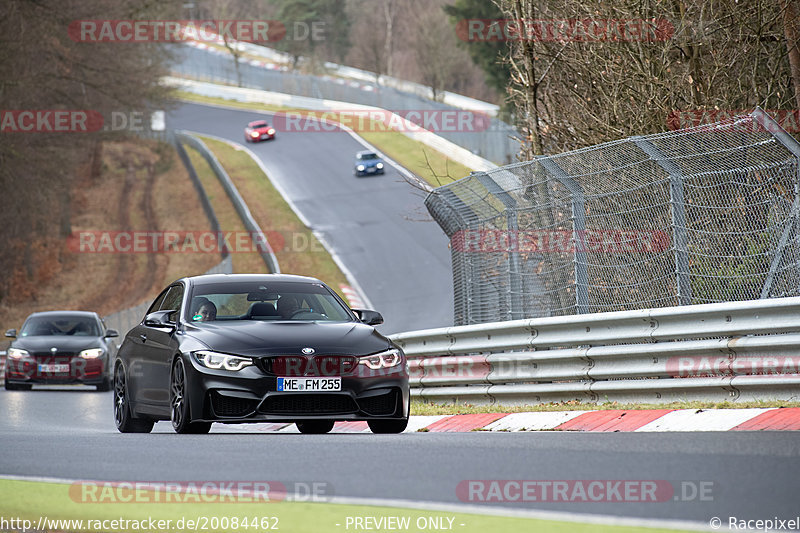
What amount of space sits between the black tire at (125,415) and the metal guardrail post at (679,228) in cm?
501

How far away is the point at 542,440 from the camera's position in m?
9.25

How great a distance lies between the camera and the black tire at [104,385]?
78.1 ft

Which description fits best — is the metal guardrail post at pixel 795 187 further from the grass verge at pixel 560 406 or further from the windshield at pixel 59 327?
the windshield at pixel 59 327

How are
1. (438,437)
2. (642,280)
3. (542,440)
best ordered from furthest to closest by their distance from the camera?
(642,280)
(438,437)
(542,440)

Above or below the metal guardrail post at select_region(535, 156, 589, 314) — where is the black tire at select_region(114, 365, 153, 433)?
below

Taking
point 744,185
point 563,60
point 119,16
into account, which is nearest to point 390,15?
point 119,16

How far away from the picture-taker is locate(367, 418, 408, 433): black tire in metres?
11.4

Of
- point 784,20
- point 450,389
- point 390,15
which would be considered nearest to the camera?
point 450,389

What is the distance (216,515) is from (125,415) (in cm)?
684

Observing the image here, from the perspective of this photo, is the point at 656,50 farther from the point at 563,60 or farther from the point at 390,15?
the point at 390,15

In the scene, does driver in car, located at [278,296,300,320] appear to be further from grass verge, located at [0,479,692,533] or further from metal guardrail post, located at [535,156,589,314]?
grass verge, located at [0,479,692,533]

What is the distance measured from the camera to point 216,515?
19.7 feet

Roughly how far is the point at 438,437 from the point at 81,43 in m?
35.1

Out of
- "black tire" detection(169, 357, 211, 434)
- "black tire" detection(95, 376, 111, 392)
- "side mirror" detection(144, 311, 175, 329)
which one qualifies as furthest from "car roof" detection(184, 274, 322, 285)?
"black tire" detection(95, 376, 111, 392)
